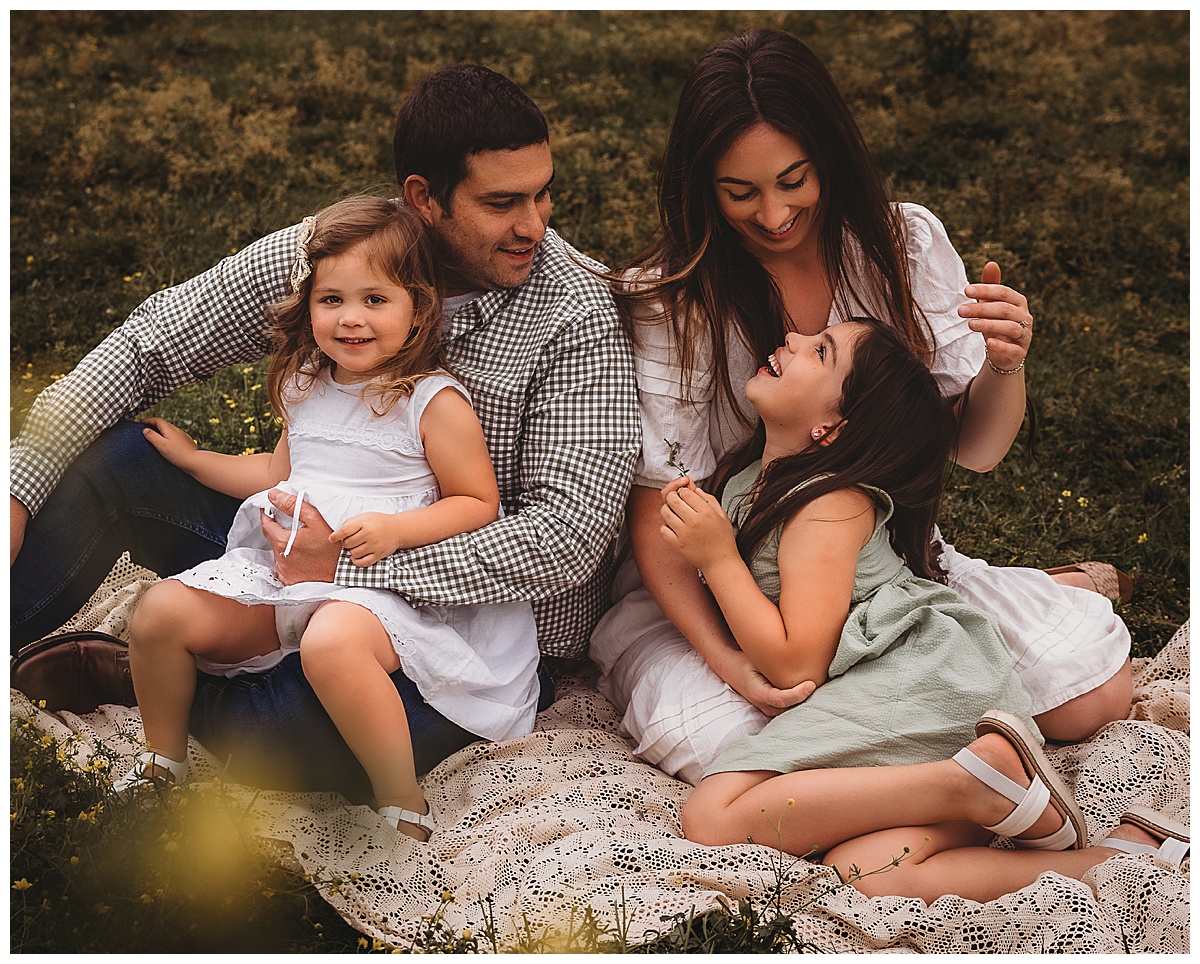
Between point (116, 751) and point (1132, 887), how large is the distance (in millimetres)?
2300

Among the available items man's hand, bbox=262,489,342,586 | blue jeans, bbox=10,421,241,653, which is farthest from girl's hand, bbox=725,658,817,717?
blue jeans, bbox=10,421,241,653

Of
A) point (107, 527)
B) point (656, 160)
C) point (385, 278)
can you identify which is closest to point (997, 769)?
point (385, 278)

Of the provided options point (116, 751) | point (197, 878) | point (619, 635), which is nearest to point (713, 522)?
point (619, 635)

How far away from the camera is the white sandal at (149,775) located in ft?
8.25

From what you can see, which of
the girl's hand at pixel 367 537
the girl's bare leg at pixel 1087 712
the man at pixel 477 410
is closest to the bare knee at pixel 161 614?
the man at pixel 477 410

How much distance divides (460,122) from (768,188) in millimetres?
735

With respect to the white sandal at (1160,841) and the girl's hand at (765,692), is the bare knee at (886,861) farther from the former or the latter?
the white sandal at (1160,841)

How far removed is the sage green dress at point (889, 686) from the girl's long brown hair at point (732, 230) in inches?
21.7

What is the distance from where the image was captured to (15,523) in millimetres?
2758

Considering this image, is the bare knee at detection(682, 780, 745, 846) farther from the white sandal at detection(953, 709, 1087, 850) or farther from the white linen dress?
the white sandal at detection(953, 709, 1087, 850)

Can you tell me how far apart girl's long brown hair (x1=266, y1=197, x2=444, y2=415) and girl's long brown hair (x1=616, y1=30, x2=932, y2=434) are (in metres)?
0.51

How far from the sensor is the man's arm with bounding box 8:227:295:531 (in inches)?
113

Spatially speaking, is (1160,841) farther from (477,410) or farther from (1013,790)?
(477,410)

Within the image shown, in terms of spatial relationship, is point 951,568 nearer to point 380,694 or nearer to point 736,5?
point 380,694
